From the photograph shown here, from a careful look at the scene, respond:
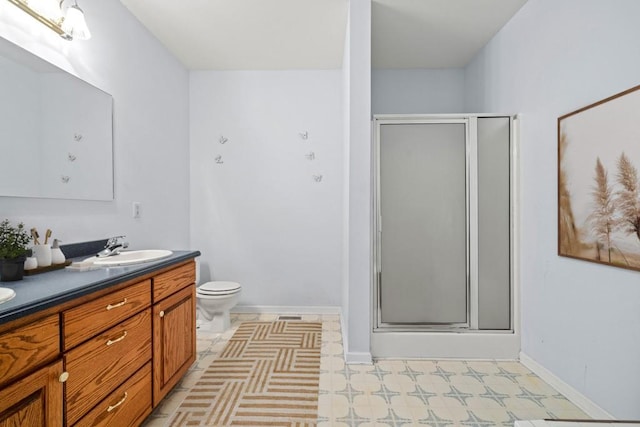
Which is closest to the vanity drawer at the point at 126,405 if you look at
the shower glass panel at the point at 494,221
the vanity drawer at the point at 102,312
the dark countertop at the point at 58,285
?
the vanity drawer at the point at 102,312

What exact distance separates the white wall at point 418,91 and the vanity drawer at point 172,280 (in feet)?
7.98

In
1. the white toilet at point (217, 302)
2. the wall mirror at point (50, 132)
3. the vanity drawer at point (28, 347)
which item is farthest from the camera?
the white toilet at point (217, 302)

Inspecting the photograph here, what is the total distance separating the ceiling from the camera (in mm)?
2342

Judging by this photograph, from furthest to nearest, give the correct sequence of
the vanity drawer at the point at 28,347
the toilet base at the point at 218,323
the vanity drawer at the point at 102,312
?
the toilet base at the point at 218,323 → the vanity drawer at the point at 102,312 → the vanity drawer at the point at 28,347

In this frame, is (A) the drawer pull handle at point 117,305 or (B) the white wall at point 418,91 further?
(B) the white wall at point 418,91

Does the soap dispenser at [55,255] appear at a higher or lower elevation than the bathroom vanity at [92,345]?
higher

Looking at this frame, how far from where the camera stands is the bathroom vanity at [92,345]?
3.05 feet

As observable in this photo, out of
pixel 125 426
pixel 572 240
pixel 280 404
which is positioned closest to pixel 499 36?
pixel 572 240

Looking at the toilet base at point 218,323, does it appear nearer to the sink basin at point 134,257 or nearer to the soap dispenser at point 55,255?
the sink basin at point 134,257

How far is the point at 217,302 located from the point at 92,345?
5.23ft

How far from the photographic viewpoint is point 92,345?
1213 millimetres

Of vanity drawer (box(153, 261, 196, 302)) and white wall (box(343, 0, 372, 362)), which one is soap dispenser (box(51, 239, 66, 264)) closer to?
vanity drawer (box(153, 261, 196, 302))

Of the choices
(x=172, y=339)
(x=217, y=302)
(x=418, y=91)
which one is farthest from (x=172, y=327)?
(x=418, y=91)

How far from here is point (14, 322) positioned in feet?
2.96
